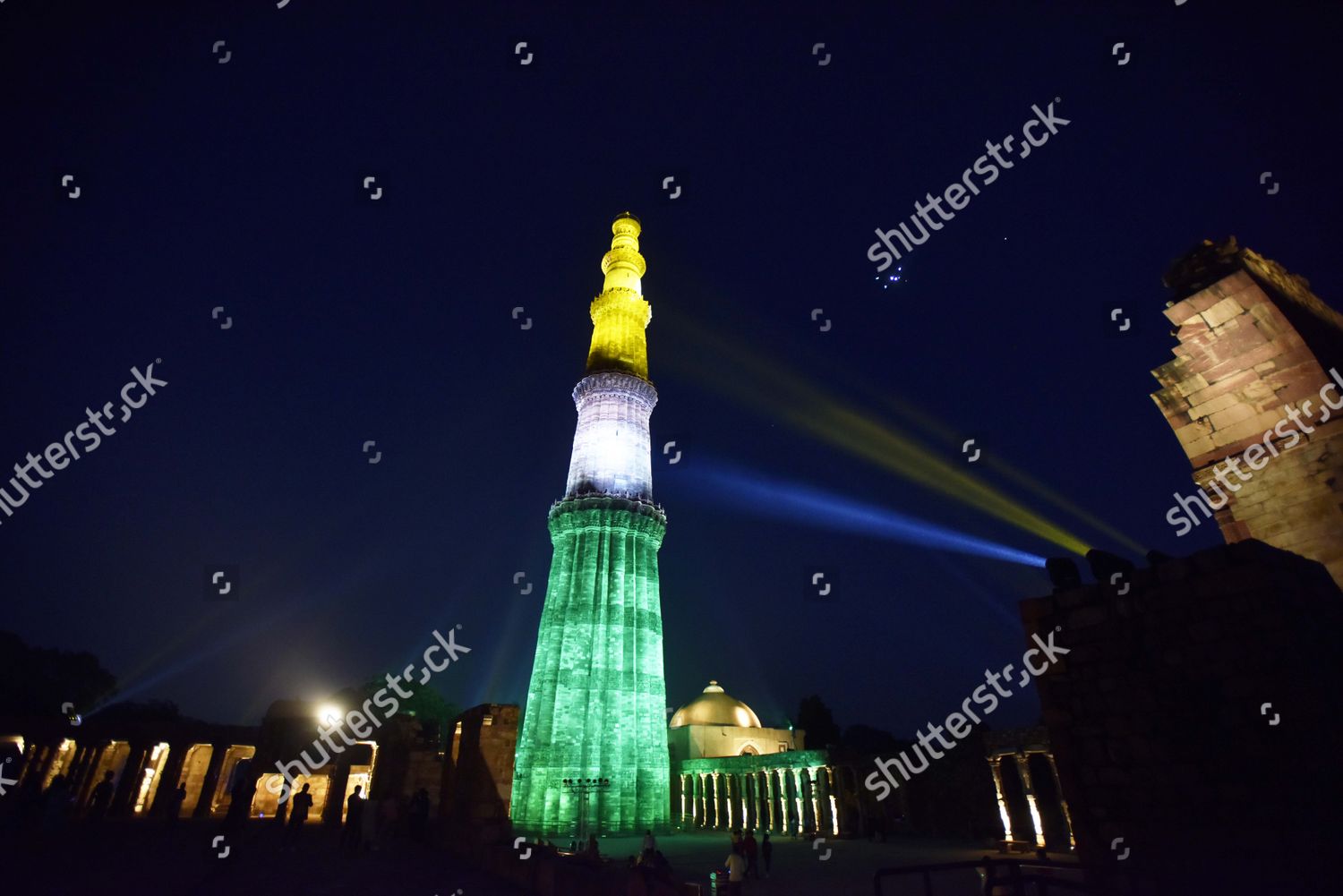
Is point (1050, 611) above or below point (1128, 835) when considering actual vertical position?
above

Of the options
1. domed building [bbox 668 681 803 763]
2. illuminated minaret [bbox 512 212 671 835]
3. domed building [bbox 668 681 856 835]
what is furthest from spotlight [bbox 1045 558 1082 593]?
domed building [bbox 668 681 803 763]

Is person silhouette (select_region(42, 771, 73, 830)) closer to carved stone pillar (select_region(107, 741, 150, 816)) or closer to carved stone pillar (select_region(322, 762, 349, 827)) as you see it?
carved stone pillar (select_region(322, 762, 349, 827))

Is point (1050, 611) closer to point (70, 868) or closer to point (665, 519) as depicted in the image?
point (70, 868)

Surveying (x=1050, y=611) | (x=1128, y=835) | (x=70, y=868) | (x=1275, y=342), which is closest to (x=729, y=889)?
(x=1128, y=835)

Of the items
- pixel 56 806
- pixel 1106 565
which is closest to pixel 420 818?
pixel 56 806

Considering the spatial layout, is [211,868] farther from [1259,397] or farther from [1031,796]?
[1031,796]

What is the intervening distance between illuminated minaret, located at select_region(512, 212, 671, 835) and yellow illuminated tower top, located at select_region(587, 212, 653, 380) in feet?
0.44

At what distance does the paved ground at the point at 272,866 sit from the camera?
30.0 feet

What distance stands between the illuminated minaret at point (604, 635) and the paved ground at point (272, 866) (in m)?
7.84

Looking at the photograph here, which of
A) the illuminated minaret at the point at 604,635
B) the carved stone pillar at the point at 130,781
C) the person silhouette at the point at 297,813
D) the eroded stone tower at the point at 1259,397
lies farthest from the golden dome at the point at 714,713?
the eroded stone tower at the point at 1259,397

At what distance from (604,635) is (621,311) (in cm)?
2011

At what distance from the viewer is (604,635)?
3066 centimetres

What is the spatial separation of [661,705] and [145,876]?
23674mm

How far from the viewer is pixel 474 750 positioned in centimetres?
1747
